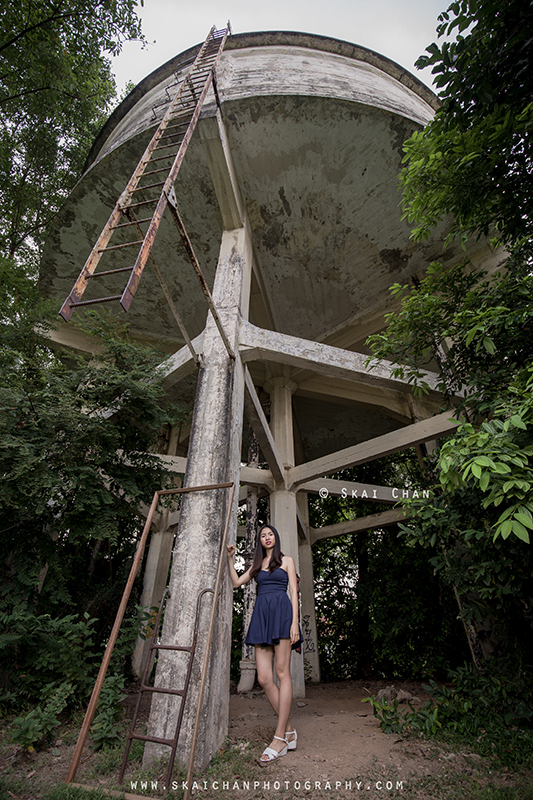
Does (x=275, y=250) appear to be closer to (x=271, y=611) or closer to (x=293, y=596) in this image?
(x=293, y=596)

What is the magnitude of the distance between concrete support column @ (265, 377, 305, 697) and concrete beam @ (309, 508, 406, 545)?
5.67 ft

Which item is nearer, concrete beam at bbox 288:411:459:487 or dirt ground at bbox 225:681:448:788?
dirt ground at bbox 225:681:448:788

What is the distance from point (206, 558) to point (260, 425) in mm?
2611

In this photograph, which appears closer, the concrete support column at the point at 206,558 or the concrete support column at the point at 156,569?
the concrete support column at the point at 206,558

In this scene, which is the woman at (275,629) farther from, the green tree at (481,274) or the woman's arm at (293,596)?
the green tree at (481,274)

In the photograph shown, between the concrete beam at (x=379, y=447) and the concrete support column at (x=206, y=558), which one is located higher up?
the concrete beam at (x=379, y=447)

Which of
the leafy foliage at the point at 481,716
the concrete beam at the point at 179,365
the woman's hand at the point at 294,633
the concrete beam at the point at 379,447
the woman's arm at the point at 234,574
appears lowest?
the leafy foliage at the point at 481,716

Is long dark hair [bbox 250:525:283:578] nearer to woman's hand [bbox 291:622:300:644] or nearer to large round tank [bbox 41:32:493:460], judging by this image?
woman's hand [bbox 291:622:300:644]

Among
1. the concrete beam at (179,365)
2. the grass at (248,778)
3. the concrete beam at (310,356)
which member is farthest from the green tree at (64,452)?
the grass at (248,778)

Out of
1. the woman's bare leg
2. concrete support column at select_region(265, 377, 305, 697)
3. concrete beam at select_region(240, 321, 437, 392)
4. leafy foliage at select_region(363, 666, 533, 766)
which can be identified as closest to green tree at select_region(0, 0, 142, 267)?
concrete beam at select_region(240, 321, 437, 392)

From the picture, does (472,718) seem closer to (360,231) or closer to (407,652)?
(407,652)

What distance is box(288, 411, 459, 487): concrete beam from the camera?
562 cm

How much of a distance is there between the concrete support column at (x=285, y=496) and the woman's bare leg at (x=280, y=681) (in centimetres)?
323

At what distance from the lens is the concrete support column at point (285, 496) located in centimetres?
601
